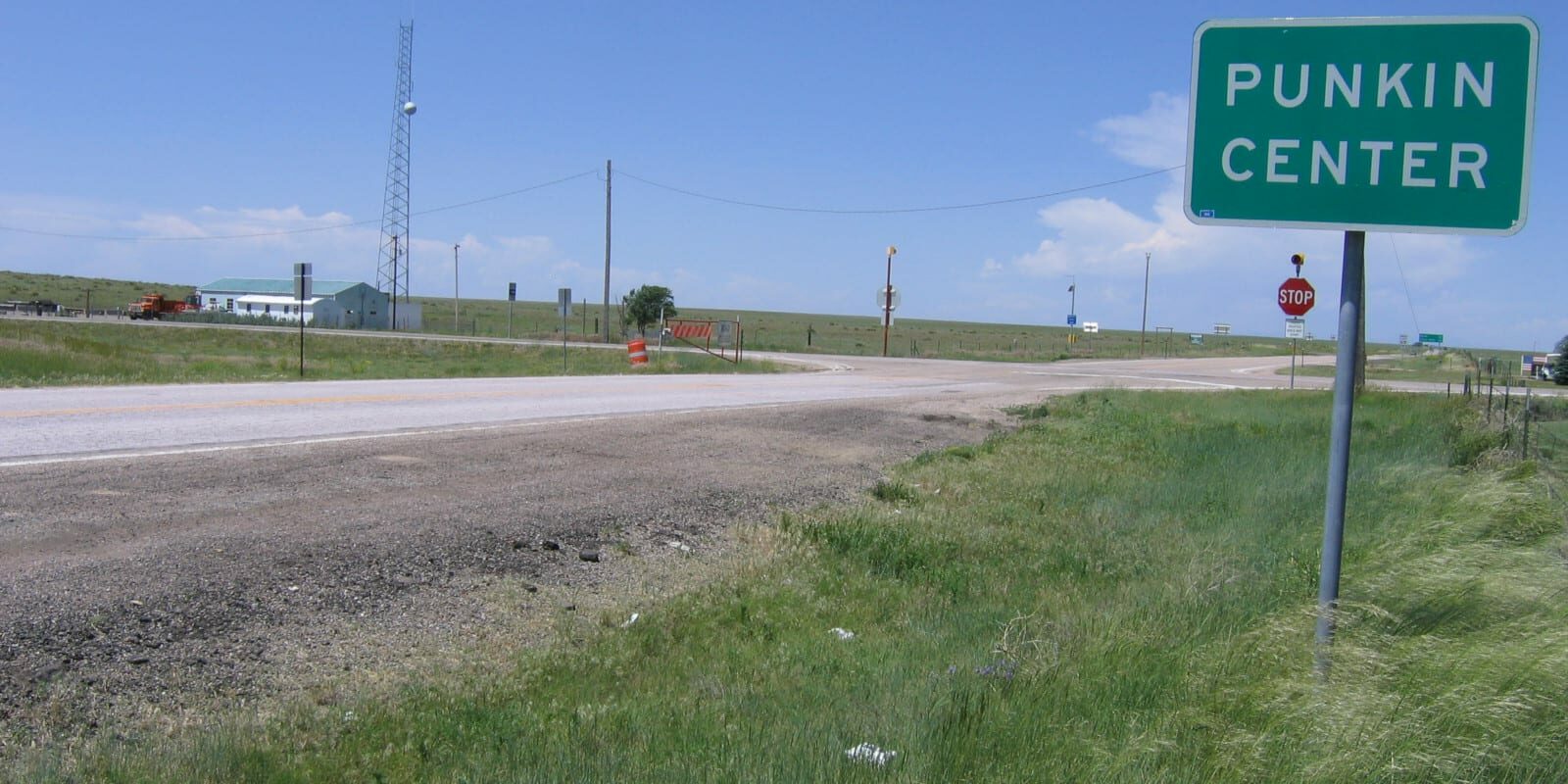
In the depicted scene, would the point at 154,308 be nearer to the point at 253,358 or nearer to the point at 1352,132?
the point at 253,358

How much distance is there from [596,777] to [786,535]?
17.8 ft

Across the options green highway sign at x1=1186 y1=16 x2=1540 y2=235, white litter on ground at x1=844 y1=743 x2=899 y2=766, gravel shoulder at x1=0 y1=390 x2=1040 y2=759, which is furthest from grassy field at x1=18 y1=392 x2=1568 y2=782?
green highway sign at x1=1186 y1=16 x2=1540 y2=235

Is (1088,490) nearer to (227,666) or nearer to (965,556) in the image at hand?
(965,556)

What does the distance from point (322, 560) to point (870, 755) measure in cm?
444

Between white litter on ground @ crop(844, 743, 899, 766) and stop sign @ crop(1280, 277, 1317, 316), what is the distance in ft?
103

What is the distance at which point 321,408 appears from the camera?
1461 centimetres

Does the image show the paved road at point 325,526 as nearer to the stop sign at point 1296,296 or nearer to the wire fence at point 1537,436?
the wire fence at point 1537,436

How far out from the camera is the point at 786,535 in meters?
9.14

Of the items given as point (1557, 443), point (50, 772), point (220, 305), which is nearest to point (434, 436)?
point (50, 772)

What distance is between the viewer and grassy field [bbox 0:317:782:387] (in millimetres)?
22141

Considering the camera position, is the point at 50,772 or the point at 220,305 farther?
the point at 220,305

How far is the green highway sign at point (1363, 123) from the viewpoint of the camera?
383 centimetres

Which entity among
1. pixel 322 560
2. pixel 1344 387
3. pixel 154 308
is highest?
pixel 154 308

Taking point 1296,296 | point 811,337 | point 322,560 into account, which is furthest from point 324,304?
point 322,560
